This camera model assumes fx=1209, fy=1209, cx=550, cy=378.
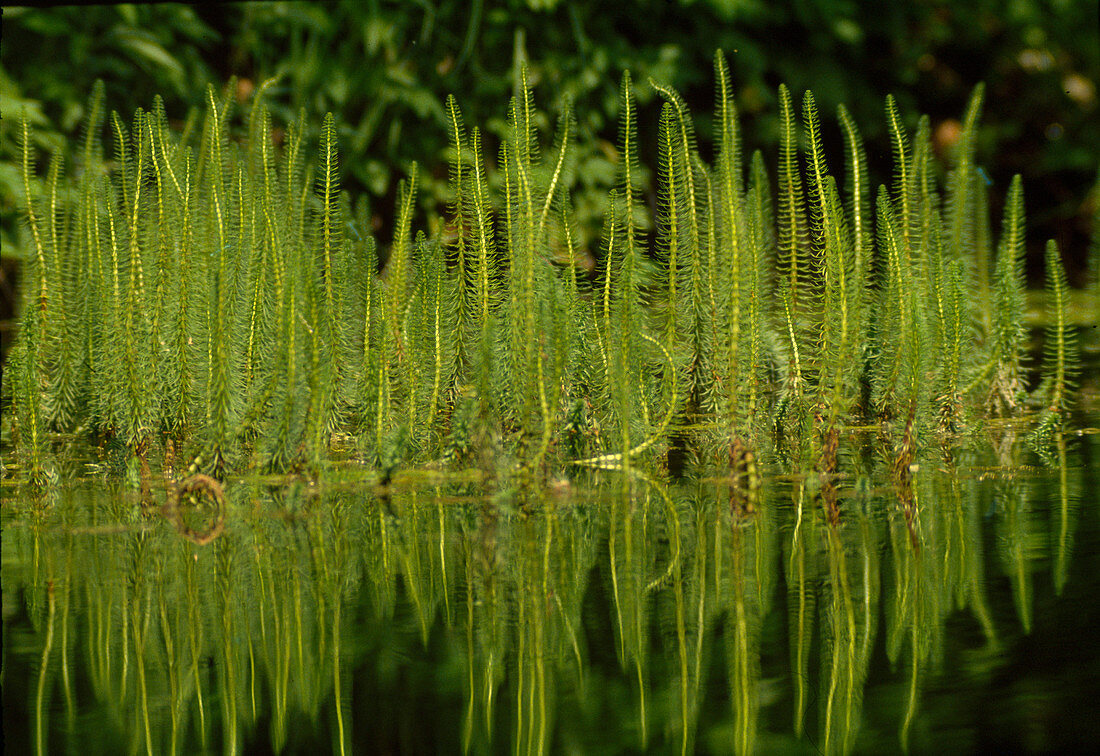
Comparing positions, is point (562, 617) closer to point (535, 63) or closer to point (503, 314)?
point (503, 314)

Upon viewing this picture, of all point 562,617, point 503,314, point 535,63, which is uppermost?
point 535,63

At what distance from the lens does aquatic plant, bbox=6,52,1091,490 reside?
1.74 m

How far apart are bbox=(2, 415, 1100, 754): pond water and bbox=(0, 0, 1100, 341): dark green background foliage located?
202cm

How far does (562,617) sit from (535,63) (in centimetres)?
334

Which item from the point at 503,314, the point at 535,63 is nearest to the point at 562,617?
the point at 503,314

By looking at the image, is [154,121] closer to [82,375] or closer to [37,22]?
[82,375]

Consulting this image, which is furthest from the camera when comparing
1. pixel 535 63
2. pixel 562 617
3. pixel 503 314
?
pixel 535 63

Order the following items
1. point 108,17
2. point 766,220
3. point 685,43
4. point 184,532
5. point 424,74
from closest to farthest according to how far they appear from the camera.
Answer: point 184,532 < point 766,220 < point 108,17 < point 424,74 < point 685,43

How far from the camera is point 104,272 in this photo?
6.26 feet

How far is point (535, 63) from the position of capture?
4.36 m

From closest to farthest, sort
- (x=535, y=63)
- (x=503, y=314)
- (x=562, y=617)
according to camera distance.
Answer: (x=562, y=617), (x=503, y=314), (x=535, y=63)

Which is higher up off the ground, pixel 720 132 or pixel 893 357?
pixel 720 132

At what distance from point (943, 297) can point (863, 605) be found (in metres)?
0.74

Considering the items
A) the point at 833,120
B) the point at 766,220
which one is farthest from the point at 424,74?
the point at 766,220
